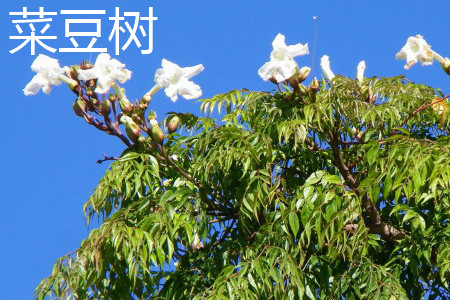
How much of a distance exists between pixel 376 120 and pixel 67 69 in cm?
142

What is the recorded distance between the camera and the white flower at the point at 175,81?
489cm

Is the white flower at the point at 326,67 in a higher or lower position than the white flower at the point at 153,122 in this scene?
higher

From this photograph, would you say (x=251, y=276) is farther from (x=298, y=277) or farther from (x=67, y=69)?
(x=67, y=69)

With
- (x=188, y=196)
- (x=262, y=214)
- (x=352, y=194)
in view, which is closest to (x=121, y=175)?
(x=188, y=196)

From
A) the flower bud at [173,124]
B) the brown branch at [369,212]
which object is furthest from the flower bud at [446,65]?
the flower bud at [173,124]

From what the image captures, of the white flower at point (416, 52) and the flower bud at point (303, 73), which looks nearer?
the flower bud at point (303, 73)

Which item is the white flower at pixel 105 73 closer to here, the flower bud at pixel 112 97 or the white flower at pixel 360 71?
the flower bud at pixel 112 97

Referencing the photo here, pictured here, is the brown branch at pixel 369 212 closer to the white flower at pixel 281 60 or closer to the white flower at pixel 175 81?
the white flower at pixel 281 60

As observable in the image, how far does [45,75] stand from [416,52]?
1.65 metres

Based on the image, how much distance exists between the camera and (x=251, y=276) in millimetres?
4586

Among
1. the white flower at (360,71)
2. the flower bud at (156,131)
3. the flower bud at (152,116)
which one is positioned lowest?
the flower bud at (156,131)

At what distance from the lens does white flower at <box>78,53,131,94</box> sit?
4777mm

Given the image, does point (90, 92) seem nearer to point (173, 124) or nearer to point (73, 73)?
point (73, 73)

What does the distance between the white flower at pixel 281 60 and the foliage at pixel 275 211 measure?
0.17m
